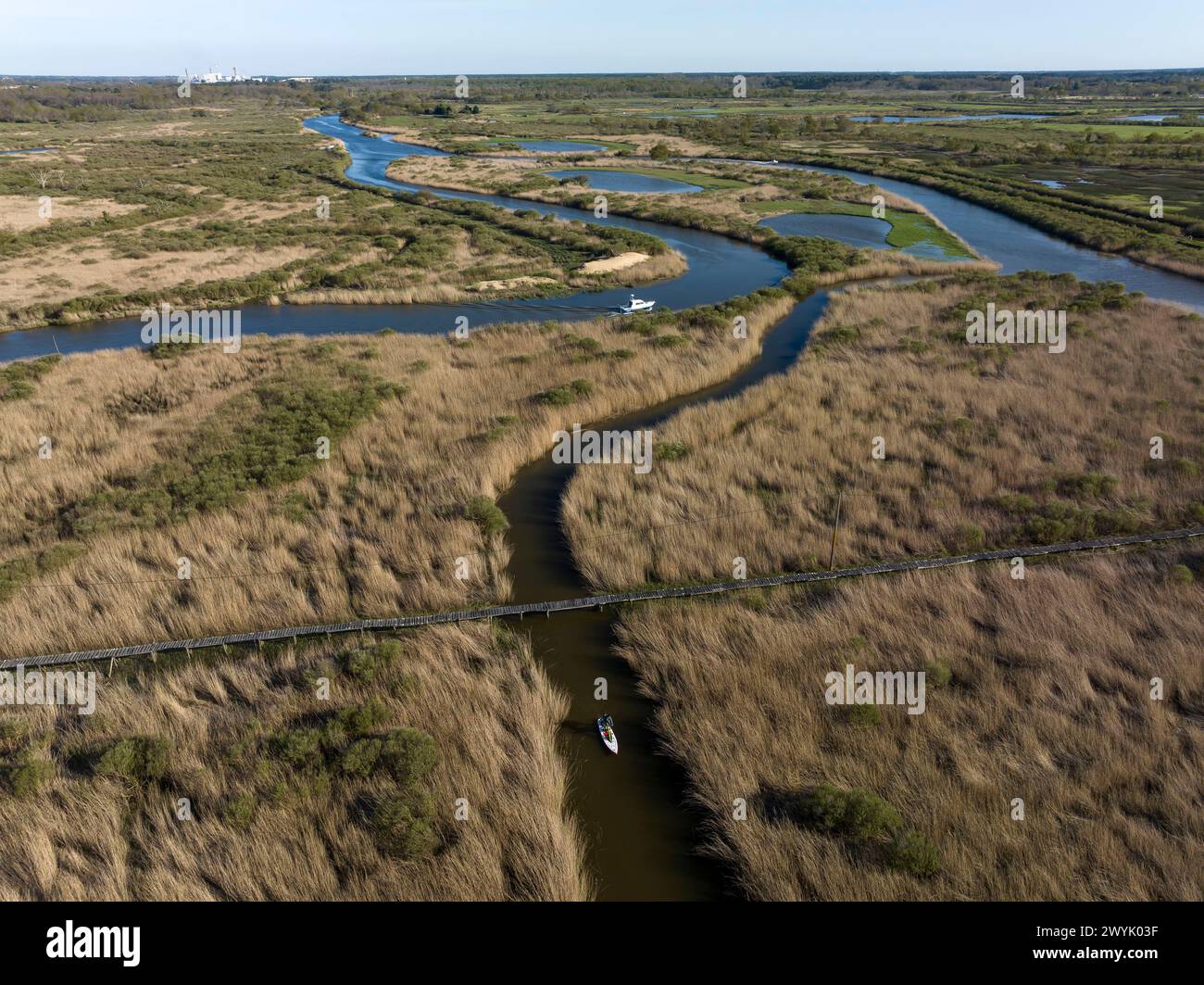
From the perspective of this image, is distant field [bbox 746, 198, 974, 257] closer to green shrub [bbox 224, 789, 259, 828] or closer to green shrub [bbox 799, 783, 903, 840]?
green shrub [bbox 799, 783, 903, 840]

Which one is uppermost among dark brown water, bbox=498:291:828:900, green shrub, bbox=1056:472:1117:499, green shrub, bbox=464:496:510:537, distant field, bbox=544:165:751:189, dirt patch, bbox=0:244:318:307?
distant field, bbox=544:165:751:189

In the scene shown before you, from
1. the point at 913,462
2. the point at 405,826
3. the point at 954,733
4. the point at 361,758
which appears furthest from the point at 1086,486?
the point at 361,758

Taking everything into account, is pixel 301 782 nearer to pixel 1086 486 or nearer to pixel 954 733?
pixel 954 733

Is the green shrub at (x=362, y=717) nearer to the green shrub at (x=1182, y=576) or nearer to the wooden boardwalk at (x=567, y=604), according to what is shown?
the wooden boardwalk at (x=567, y=604)

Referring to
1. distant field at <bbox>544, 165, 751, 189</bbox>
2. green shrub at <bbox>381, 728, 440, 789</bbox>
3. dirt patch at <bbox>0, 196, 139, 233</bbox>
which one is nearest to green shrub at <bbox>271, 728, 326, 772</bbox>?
green shrub at <bbox>381, 728, 440, 789</bbox>

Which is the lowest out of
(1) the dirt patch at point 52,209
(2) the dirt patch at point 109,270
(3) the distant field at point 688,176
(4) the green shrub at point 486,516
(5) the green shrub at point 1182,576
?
(5) the green shrub at point 1182,576

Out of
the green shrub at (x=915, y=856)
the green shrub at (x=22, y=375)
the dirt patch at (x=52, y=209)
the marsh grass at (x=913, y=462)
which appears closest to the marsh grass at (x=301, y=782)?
the green shrub at (x=915, y=856)

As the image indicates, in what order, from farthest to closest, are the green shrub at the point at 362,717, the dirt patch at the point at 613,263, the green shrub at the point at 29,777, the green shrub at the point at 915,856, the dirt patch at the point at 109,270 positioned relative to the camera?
the dirt patch at the point at 613,263 < the dirt patch at the point at 109,270 < the green shrub at the point at 362,717 < the green shrub at the point at 29,777 < the green shrub at the point at 915,856

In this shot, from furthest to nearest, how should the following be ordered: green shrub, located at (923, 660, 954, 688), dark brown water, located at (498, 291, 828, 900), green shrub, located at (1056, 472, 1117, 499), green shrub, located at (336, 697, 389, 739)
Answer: green shrub, located at (1056, 472, 1117, 499) < green shrub, located at (923, 660, 954, 688) < green shrub, located at (336, 697, 389, 739) < dark brown water, located at (498, 291, 828, 900)
